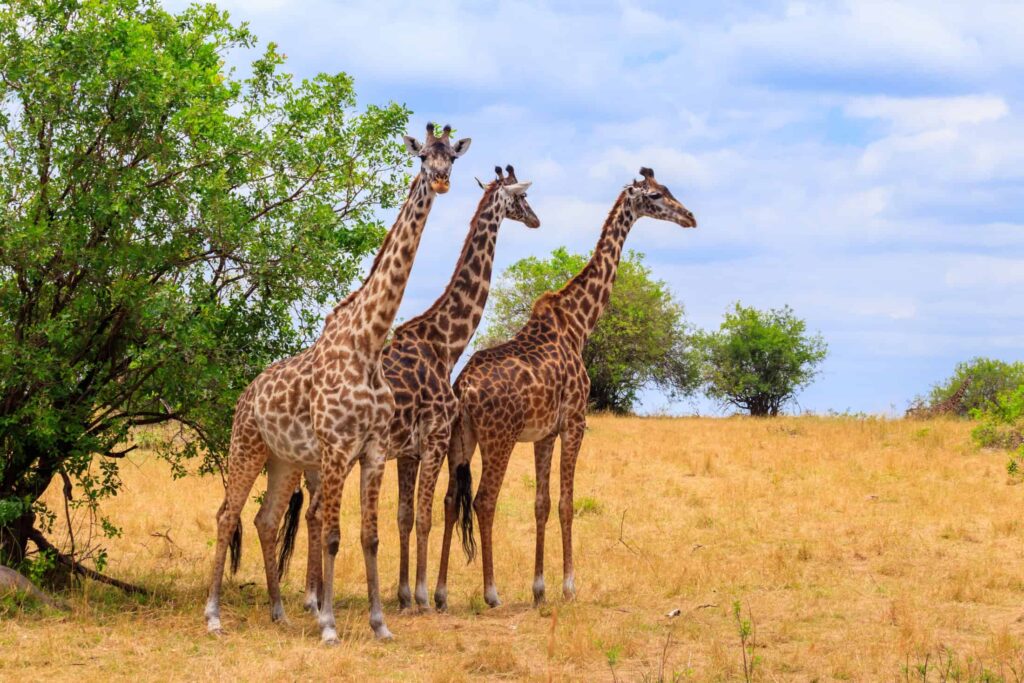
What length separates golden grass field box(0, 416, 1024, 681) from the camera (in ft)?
28.8

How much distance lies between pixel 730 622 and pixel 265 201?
6.43m

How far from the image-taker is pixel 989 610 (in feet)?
37.2

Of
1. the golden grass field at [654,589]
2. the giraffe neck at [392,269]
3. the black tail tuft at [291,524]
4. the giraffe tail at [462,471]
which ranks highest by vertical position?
the giraffe neck at [392,269]

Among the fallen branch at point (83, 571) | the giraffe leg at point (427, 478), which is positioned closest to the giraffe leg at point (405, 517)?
the giraffe leg at point (427, 478)

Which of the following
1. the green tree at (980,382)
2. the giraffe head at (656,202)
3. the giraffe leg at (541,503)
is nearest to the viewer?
the giraffe leg at (541,503)

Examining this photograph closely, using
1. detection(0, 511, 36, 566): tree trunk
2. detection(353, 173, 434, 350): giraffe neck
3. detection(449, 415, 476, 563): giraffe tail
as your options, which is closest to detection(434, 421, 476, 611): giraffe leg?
detection(449, 415, 476, 563): giraffe tail

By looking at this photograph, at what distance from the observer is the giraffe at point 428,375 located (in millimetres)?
9930

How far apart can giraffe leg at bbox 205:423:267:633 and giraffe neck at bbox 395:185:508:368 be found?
1764 millimetres

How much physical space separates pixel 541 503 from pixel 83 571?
4943 millimetres

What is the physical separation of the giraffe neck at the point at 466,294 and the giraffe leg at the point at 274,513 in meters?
1.69

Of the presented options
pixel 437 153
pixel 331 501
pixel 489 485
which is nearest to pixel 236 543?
pixel 331 501

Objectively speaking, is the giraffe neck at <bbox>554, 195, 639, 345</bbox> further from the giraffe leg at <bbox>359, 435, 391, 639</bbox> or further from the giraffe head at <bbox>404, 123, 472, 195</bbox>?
the giraffe leg at <bbox>359, 435, 391, 639</bbox>

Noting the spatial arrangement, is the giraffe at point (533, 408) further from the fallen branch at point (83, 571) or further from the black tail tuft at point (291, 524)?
the fallen branch at point (83, 571)

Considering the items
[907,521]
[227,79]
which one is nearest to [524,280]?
[907,521]
